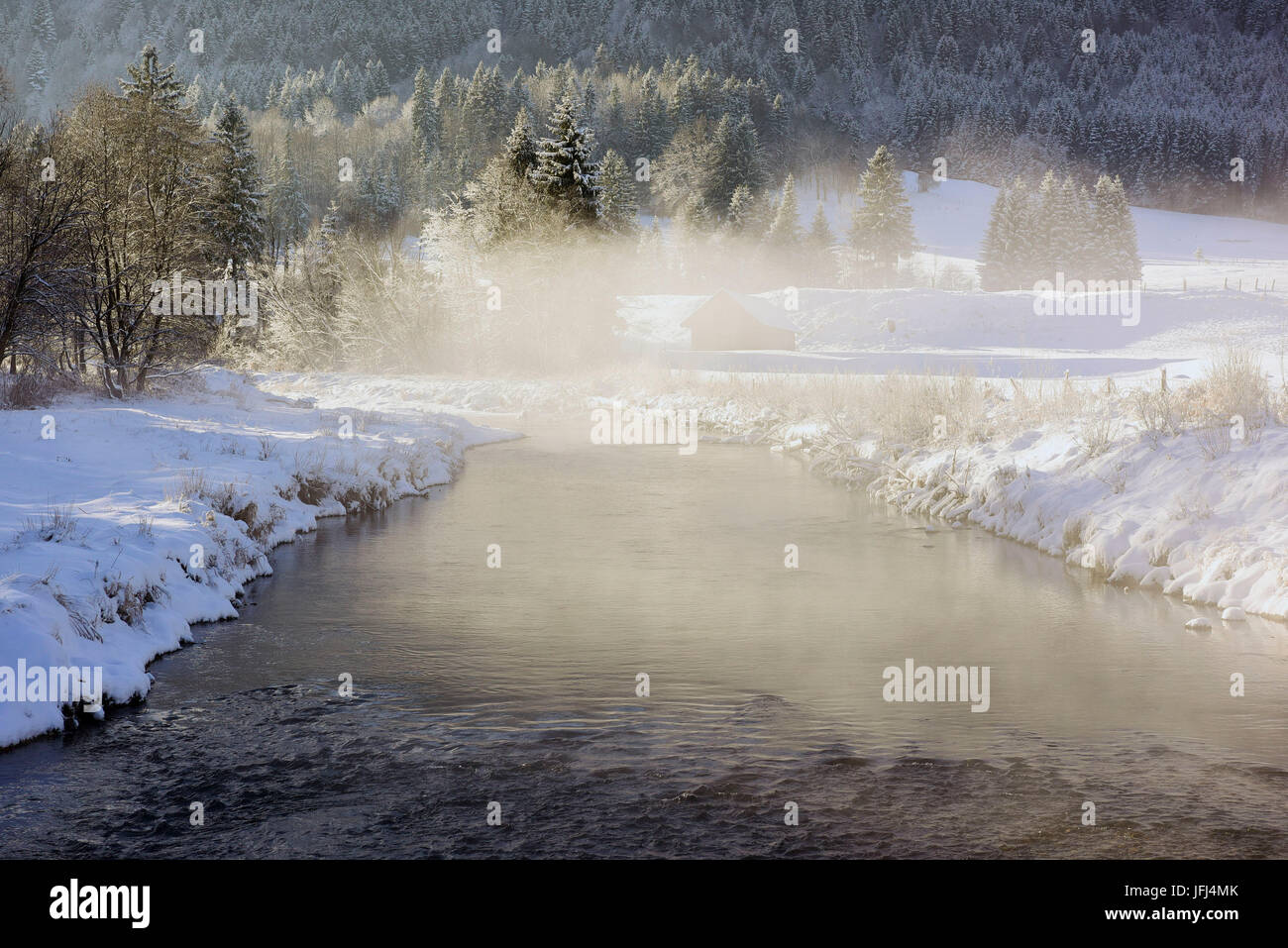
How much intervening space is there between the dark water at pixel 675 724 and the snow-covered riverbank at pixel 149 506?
492 mm

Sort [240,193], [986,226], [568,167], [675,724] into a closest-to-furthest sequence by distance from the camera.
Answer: [675,724]
[568,167]
[240,193]
[986,226]

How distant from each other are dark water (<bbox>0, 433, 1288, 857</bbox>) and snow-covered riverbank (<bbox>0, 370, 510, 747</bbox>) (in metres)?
0.49

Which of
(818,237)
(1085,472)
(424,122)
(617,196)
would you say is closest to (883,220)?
(818,237)

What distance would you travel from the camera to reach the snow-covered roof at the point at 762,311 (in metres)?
68.2

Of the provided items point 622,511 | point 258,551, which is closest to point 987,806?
point 258,551

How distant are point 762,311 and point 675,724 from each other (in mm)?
62511

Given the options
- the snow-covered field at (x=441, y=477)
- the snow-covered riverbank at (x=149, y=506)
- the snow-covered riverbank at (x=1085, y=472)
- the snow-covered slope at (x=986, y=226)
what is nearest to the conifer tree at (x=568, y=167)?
the snow-covered field at (x=441, y=477)

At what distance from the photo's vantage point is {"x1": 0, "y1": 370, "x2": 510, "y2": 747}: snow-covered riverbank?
9.91 meters

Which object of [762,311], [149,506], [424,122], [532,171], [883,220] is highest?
[424,122]

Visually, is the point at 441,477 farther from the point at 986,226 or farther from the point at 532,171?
the point at 986,226

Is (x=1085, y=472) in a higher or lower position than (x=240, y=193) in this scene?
lower

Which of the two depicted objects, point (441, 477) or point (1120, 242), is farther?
point (1120, 242)

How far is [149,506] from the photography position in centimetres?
1459
